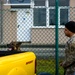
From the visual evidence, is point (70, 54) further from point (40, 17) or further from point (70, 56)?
point (40, 17)

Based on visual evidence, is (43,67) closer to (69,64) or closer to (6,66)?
(69,64)

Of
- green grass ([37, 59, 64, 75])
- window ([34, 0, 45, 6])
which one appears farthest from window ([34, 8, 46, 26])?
green grass ([37, 59, 64, 75])

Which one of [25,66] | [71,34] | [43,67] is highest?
[71,34]

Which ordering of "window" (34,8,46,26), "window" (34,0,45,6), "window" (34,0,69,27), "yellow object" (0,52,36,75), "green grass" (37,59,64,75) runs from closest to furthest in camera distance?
"yellow object" (0,52,36,75) < "green grass" (37,59,64,75) < "window" (34,0,69,27) < "window" (34,8,46,26) < "window" (34,0,45,6)

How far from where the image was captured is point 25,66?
574cm

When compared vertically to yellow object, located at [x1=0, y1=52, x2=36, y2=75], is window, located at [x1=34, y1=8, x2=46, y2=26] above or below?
above

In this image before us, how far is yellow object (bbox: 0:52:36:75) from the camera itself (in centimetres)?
→ 523

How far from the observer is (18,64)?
559cm

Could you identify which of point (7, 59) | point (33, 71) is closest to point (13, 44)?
point (33, 71)

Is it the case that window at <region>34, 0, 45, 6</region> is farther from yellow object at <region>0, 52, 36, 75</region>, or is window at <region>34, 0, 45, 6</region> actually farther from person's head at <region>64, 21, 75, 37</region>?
yellow object at <region>0, 52, 36, 75</region>

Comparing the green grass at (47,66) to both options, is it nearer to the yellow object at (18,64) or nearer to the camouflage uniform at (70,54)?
the camouflage uniform at (70,54)

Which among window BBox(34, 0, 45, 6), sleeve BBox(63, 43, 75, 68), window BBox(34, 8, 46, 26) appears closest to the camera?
sleeve BBox(63, 43, 75, 68)

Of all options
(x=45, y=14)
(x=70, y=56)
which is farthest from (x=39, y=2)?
(x=70, y=56)

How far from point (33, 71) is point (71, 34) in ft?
2.87
